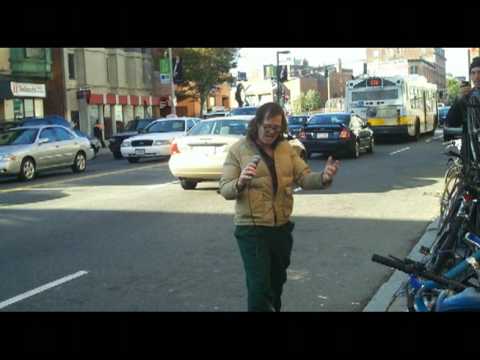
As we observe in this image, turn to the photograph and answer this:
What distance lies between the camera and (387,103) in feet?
107

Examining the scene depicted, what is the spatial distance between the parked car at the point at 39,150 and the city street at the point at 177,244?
2.92 m

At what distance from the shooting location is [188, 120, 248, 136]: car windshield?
15234 millimetres

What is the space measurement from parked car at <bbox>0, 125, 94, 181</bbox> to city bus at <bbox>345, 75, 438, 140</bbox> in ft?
47.8

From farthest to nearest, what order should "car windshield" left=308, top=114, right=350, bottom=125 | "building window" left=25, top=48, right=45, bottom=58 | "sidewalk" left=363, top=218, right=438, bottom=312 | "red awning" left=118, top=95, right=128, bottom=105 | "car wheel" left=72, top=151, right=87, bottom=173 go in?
"red awning" left=118, top=95, right=128, bottom=105
"building window" left=25, top=48, right=45, bottom=58
"car windshield" left=308, top=114, right=350, bottom=125
"car wheel" left=72, top=151, right=87, bottom=173
"sidewalk" left=363, top=218, right=438, bottom=312

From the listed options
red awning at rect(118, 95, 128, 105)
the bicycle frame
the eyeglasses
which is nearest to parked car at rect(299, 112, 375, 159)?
the bicycle frame

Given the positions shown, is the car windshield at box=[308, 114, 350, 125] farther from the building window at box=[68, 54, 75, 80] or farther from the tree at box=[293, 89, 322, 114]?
the tree at box=[293, 89, 322, 114]

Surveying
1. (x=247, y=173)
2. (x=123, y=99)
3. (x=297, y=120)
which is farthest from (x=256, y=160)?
(x=123, y=99)

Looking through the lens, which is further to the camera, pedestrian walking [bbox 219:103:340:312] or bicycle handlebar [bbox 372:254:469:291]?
pedestrian walking [bbox 219:103:340:312]

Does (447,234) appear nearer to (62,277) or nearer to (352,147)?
(62,277)

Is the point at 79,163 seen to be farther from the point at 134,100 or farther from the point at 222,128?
the point at 134,100

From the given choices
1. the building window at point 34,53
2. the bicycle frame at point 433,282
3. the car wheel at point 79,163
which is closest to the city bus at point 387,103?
the car wheel at point 79,163

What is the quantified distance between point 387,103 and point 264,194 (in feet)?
94.1

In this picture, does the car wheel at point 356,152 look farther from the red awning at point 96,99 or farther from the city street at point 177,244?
the red awning at point 96,99
